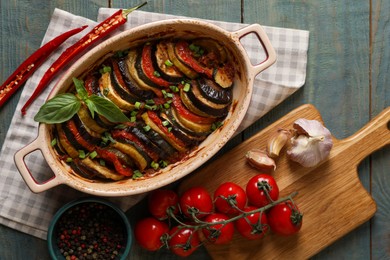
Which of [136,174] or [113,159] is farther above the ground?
[113,159]

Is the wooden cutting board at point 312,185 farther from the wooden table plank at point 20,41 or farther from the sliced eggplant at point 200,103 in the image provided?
the wooden table plank at point 20,41

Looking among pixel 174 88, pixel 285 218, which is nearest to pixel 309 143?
pixel 285 218

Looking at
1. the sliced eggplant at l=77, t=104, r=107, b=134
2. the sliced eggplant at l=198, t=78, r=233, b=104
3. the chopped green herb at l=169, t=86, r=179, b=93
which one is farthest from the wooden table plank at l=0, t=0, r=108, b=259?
the sliced eggplant at l=198, t=78, r=233, b=104

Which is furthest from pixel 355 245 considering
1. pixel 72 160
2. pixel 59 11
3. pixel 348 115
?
pixel 59 11

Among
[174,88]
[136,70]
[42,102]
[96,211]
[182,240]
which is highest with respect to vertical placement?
[136,70]

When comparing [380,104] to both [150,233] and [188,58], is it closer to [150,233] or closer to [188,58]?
[188,58]

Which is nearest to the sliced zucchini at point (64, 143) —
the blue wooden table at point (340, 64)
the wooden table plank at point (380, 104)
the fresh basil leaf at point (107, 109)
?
the fresh basil leaf at point (107, 109)

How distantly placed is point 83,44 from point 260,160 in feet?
3.86

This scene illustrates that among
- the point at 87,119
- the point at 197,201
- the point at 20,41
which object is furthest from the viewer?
the point at 20,41

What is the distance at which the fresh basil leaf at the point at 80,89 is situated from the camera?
2680 millimetres

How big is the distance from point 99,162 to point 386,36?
1867 millimetres

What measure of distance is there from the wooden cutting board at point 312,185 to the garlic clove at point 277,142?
0.06m

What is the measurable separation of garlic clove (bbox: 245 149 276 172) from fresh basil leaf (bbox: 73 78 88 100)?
98 centimetres

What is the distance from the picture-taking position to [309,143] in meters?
3.00
